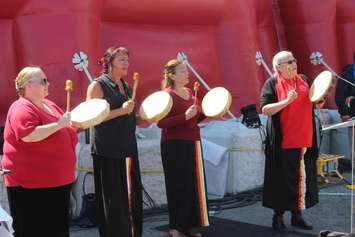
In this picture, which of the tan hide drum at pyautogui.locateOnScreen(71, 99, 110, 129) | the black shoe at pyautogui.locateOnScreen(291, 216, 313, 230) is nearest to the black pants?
the tan hide drum at pyautogui.locateOnScreen(71, 99, 110, 129)

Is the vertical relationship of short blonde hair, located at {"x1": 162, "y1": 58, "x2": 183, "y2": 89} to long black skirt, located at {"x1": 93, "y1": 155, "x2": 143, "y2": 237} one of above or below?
above

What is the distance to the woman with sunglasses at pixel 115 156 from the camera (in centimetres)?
330

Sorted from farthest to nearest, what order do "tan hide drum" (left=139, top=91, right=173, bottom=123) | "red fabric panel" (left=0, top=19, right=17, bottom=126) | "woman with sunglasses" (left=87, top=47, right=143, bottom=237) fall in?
"red fabric panel" (left=0, top=19, right=17, bottom=126) < "tan hide drum" (left=139, top=91, right=173, bottom=123) < "woman with sunglasses" (left=87, top=47, right=143, bottom=237)

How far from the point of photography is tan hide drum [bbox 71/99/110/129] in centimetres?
288

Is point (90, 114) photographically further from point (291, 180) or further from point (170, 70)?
point (291, 180)

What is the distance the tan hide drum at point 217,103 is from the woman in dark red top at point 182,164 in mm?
79

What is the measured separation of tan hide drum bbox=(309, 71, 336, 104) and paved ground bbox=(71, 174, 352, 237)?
979 mm

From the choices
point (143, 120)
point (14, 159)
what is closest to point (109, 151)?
point (143, 120)

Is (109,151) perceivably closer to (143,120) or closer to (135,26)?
(143,120)

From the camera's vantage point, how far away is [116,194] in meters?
3.37

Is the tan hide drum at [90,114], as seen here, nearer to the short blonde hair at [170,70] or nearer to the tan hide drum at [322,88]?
the short blonde hair at [170,70]

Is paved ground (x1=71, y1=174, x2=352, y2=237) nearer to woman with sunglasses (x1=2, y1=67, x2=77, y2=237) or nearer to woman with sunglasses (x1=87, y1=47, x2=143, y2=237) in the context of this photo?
woman with sunglasses (x1=87, y1=47, x2=143, y2=237)

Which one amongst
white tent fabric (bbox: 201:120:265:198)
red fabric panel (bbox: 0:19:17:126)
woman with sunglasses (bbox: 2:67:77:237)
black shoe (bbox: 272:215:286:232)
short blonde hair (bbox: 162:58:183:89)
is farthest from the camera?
white tent fabric (bbox: 201:120:265:198)

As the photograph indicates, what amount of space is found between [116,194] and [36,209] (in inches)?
22.5
